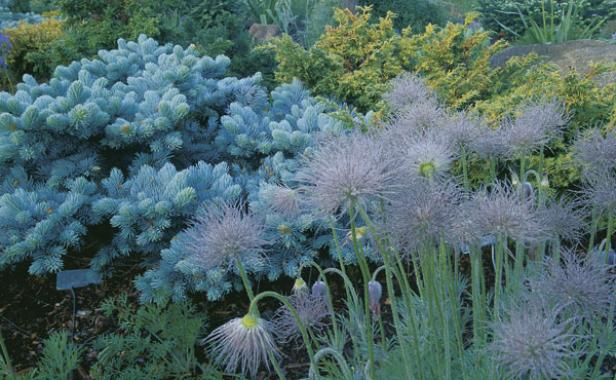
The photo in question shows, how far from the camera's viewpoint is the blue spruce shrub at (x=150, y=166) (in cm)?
256

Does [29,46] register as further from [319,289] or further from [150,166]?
[319,289]

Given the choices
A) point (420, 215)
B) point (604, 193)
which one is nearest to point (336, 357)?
point (420, 215)

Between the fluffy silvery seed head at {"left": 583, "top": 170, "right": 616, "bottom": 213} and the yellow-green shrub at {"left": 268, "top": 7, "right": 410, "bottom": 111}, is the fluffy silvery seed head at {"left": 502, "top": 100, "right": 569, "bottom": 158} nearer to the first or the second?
the fluffy silvery seed head at {"left": 583, "top": 170, "right": 616, "bottom": 213}

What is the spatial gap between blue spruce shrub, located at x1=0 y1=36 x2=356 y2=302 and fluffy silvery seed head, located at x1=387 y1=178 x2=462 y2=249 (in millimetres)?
1055

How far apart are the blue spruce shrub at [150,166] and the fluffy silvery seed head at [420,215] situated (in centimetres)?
105

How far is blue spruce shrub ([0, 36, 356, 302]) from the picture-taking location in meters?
2.56

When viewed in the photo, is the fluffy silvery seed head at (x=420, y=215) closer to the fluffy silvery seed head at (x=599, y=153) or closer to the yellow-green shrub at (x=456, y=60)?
the fluffy silvery seed head at (x=599, y=153)

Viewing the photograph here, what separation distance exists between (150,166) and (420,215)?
79.1 inches

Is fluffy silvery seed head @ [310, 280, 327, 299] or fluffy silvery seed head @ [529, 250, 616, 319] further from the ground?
fluffy silvery seed head @ [529, 250, 616, 319]

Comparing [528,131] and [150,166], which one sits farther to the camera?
[150,166]

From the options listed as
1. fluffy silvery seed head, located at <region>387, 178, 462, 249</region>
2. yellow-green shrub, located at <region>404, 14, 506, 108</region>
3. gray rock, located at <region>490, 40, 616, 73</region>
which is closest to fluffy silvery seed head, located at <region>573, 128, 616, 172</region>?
fluffy silvery seed head, located at <region>387, 178, 462, 249</region>

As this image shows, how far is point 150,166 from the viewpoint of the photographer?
9.47ft

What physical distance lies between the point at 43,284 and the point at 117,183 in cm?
61

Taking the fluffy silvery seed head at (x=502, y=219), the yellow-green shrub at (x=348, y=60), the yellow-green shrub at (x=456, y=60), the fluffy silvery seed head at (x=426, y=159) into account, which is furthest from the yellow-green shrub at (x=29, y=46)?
the fluffy silvery seed head at (x=502, y=219)
